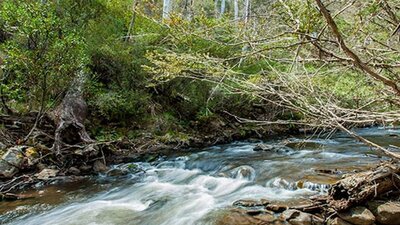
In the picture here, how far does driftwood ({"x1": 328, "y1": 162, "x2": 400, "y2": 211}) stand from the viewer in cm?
412

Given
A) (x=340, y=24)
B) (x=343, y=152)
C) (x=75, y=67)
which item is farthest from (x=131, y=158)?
(x=340, y=24)

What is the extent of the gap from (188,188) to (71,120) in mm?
3502

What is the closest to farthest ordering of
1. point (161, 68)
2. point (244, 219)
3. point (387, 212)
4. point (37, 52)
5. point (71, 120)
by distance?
point (387, 212), point (244, 219), point (161, 68), point (37, 52), point (71, 120)

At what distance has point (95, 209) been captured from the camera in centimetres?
546

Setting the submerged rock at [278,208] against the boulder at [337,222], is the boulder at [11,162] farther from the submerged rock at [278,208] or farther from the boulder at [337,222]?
the boulder at [337,222]

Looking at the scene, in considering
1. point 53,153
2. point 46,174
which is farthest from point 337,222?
point 53,153

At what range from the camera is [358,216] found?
3980 millimetres

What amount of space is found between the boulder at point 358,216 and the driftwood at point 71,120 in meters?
5.96

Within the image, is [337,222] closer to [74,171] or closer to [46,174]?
[74,171]

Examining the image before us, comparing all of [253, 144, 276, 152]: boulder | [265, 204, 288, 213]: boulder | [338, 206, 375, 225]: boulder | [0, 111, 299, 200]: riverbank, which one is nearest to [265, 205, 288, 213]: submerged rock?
[265, 204, 288, 213]: boulder

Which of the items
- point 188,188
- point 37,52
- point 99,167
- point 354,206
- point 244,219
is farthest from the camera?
point 99,167

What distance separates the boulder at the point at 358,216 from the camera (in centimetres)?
394

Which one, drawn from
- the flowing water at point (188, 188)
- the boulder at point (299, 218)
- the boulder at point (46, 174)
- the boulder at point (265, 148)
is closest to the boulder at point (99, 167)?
the flowing water at point (188, 188)

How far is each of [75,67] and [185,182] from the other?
370cm
